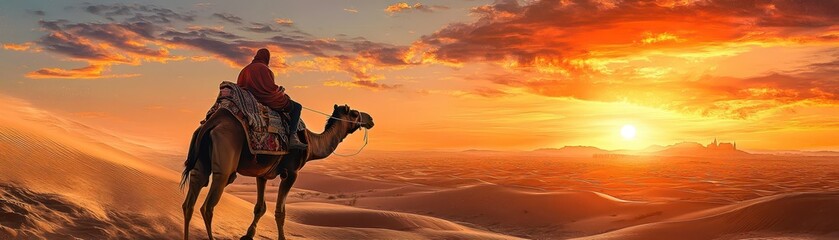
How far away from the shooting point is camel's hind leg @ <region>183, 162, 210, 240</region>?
9297 millimetres

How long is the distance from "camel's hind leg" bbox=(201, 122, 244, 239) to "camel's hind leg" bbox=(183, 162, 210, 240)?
17 centimetres

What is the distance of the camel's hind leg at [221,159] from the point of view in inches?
369

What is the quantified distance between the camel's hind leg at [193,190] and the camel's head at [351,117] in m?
2.66

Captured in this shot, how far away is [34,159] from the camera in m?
11.0

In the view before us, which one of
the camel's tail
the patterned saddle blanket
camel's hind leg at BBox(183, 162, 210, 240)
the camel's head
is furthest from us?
the camel's head

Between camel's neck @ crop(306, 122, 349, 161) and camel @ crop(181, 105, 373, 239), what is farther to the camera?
camel's neck @ crop(306, 122, 349, 161)

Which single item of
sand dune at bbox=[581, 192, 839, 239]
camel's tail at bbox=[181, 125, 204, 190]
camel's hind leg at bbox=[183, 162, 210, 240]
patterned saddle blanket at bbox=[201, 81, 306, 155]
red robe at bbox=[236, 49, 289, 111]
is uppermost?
red robe at bbox=[236, 49, 289, 111]

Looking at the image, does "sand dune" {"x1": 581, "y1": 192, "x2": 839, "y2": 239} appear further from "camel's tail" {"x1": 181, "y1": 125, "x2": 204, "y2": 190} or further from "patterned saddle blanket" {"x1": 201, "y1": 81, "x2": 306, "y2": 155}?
"camel's tail" {"x1": 181, "y1": 125, "x2": 204, "y2": 190}

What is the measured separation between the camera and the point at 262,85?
10.3 m

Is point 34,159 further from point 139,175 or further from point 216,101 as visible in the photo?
Result: point 216,101

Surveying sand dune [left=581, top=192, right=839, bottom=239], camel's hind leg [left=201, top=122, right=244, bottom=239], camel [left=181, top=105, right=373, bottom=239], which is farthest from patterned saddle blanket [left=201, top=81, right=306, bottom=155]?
sand dune [left=581, top=192, right=839, bottom=239]

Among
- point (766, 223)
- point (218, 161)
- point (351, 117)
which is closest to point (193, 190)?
point (218, 161)

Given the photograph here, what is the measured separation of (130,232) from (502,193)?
27870mm

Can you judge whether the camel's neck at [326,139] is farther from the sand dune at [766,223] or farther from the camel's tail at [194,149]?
the sand dune at [766,223]
